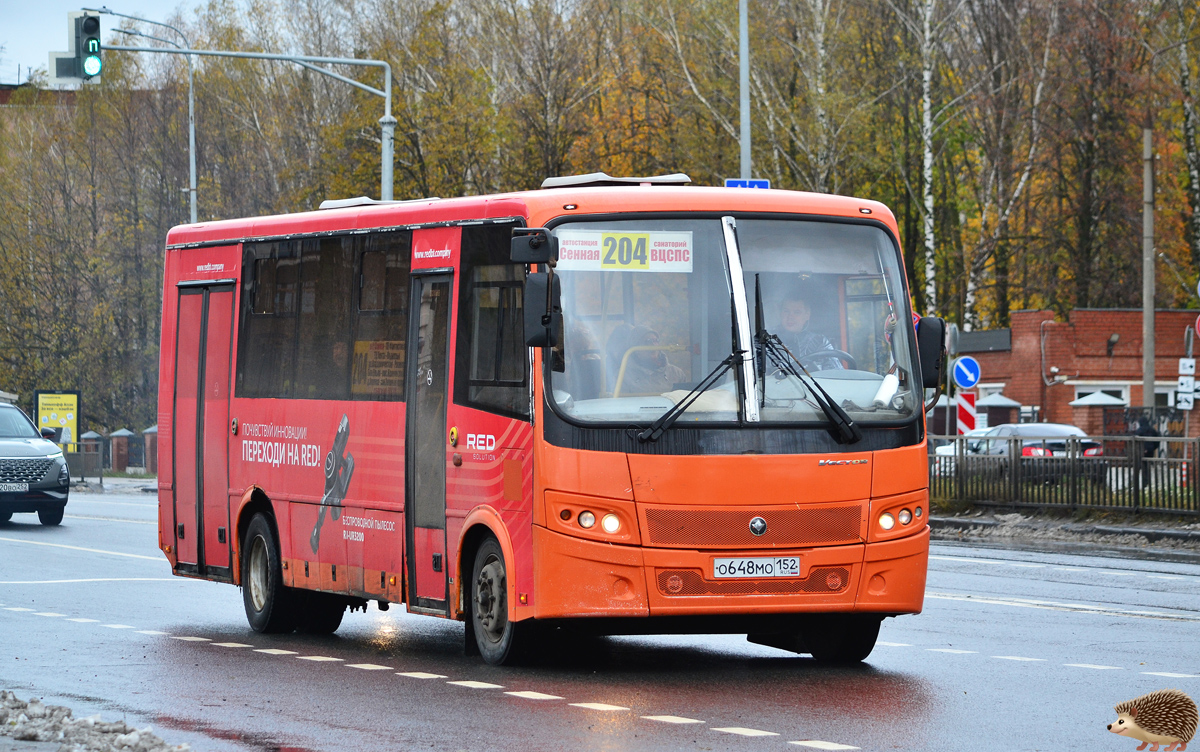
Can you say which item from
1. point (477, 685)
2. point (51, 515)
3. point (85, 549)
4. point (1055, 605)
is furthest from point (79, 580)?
point (51, 515)

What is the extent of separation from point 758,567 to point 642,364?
50.9 inches

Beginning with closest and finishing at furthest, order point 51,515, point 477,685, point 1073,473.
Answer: point 477,685
point 1073,473
point 51,515

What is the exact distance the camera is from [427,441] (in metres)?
12.2

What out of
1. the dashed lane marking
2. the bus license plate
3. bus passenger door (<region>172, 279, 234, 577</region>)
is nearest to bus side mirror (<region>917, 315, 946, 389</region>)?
the bus license plate

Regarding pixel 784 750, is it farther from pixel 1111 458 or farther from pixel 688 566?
pixel 1111 458

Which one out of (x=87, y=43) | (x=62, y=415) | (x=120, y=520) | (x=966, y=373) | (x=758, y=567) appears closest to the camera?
(x=758, y=567)

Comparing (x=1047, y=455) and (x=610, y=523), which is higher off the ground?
(x=610, y=523)

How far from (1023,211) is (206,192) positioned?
85.9ft

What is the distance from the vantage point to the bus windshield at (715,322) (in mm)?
10930

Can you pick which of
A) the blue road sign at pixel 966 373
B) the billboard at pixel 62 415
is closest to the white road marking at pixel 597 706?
the blue road sign at pixel 966 373

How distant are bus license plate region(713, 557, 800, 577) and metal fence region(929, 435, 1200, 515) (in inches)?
613

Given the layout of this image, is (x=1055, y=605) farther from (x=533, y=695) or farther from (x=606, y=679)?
(x=533, y=695)

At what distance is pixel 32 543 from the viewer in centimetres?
2498

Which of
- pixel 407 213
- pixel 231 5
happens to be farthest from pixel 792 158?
pixel 407 213
